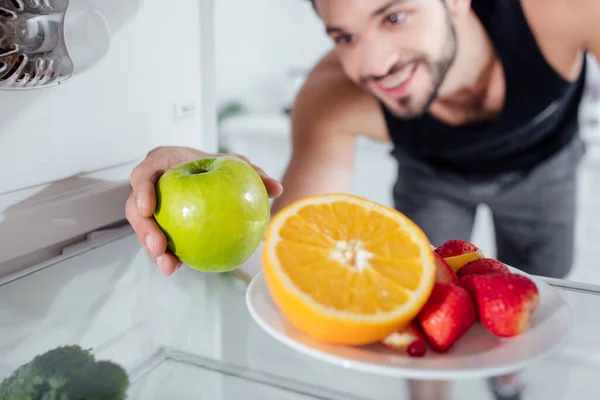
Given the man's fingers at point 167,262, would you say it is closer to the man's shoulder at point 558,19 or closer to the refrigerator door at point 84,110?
the refrigerator door at point 84,110

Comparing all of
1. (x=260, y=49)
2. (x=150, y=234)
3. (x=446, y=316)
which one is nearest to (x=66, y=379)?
(x=150, y=234)

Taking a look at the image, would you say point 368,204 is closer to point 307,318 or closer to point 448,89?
point 307,318

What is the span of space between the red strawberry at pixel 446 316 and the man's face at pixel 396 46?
35.5 inches

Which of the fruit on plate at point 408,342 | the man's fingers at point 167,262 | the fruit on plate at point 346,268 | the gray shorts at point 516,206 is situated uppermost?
the fruit on plate at point 346,268

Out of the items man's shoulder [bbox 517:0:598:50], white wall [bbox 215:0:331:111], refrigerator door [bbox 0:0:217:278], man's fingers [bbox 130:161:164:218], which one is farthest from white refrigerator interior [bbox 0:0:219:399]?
man's shoulder [bbox 517:0:598:50]

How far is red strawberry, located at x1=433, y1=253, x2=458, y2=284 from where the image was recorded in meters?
0.47

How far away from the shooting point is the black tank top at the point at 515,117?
3.82 feet

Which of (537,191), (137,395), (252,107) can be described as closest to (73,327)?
(137,395)

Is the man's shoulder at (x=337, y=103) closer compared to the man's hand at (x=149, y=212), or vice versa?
the man's hand at (x=149, y=212)

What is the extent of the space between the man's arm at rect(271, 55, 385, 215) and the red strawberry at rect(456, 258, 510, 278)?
0.85m

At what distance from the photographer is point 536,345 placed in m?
0.40

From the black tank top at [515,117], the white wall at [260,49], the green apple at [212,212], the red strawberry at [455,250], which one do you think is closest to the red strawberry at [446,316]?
the red strawberry at [455,250]

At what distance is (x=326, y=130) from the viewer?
1400 millimetres

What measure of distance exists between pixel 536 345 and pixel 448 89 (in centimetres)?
95
